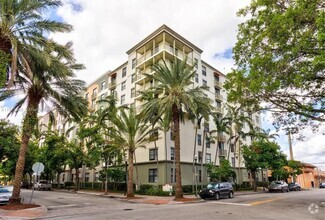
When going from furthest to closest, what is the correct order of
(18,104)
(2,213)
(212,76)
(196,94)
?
(212,76) → (196,94) → (18,104) → (2,213)

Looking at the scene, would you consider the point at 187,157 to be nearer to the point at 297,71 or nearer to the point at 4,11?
the point at 297,71

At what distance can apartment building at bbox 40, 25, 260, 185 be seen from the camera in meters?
35.0

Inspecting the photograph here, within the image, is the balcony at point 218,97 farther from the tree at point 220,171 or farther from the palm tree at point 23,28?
the palm tree at point 23,28

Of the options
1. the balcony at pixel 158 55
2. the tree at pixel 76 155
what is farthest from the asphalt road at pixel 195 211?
the balcony at pixel 158 55

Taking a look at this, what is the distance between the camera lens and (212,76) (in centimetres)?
4644

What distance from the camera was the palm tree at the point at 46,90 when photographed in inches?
697

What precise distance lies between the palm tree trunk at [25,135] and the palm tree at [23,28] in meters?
3.35

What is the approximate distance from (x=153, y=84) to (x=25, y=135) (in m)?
21.3

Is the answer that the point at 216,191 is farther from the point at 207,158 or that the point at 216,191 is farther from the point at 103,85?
the point at 103,85

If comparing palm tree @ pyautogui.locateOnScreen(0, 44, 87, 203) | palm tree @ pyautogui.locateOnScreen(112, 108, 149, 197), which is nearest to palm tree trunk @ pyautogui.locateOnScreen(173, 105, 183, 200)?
palm tree @ pyautogui.locateOnScreen(112, 108, 149, 197)

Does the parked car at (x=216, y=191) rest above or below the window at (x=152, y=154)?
below

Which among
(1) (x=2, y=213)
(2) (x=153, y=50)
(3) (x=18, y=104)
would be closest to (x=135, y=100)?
(2) (x=153, y=50)

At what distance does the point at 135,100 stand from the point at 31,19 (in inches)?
959

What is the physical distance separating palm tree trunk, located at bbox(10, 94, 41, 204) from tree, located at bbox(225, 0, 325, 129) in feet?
46.0
